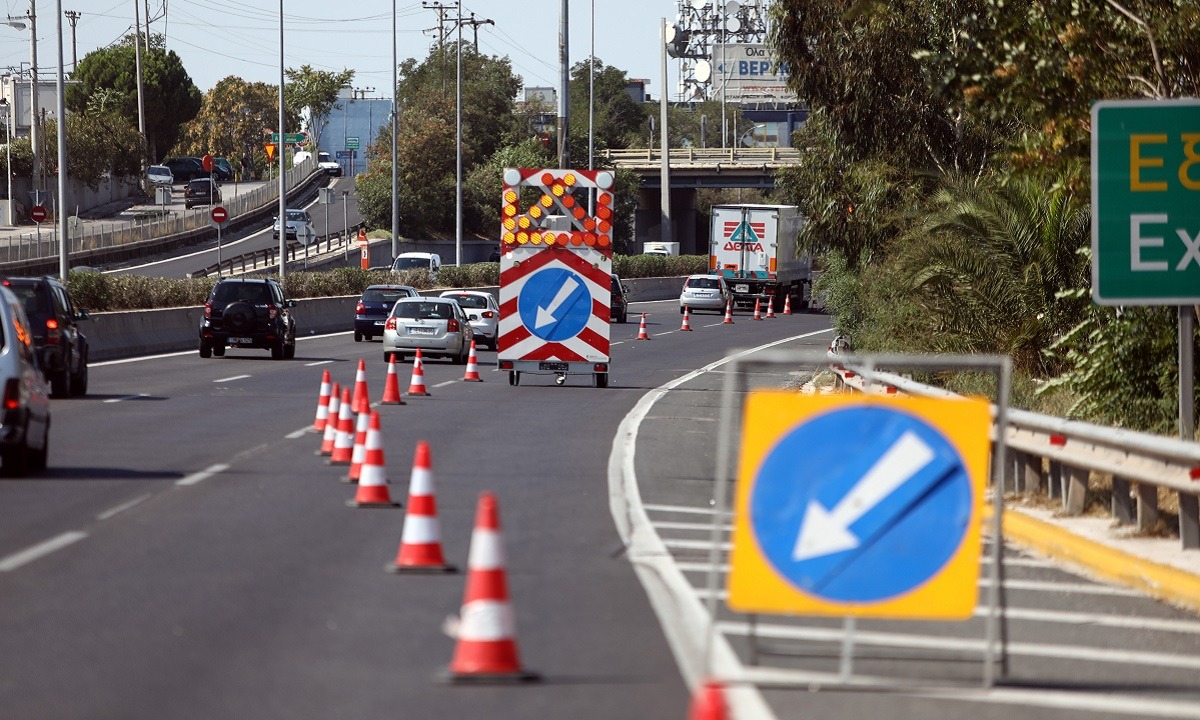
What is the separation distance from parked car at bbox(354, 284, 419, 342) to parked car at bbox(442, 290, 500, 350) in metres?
1.35

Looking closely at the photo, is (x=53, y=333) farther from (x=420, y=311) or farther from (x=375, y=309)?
(x=375, y=309)

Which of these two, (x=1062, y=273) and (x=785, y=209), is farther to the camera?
(x=785, y=209)

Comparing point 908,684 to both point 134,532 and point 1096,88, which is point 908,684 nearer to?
point 134,532

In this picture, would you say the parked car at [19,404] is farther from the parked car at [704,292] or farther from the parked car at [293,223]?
the parked car at [293,223]

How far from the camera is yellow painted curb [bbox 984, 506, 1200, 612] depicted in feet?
33.2

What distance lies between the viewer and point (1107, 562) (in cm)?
1102

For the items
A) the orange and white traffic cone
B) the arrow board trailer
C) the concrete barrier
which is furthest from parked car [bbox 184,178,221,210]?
the arrow board trailer

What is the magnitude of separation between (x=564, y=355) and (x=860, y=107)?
8.38 meters

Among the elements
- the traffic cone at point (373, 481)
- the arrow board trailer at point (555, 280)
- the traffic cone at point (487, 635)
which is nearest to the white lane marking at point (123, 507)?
the traffic cone at point (373, 481)

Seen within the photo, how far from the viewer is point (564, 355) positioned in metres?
28.5

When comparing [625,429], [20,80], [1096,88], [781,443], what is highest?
[20,80]

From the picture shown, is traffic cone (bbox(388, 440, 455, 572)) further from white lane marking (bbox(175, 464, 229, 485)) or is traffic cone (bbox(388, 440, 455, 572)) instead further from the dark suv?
the dark suv

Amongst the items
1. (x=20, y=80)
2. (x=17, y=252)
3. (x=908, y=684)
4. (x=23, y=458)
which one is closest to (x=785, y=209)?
(x=17, y=252)

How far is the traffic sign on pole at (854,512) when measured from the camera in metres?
7.43
